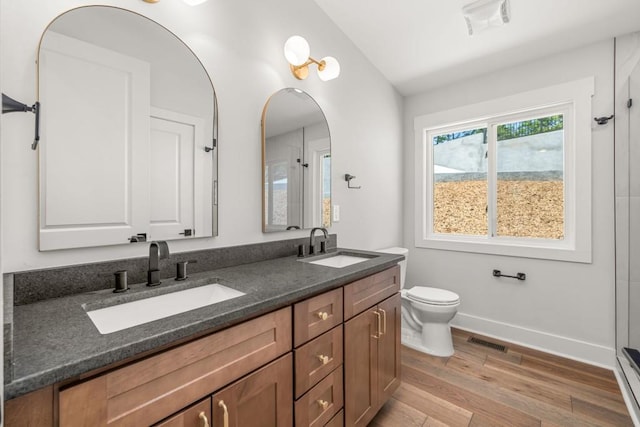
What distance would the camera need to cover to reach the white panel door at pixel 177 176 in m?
1.25

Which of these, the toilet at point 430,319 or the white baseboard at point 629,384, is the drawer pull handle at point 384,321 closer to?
the toilet at point 430,319

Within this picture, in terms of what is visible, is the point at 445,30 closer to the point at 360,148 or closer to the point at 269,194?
the point at 360,148


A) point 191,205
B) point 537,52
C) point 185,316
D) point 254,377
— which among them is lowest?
point 254,377

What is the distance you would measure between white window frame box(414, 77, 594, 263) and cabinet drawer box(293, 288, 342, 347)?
1964 millimetres

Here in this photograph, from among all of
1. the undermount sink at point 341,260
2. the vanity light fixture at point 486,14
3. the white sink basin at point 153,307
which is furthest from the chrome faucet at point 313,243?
the vanity light fixture at point 486,14

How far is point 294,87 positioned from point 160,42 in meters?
0.81

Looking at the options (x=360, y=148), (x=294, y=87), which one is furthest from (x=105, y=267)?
(x=360, y=148)

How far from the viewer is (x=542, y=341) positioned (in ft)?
7.77

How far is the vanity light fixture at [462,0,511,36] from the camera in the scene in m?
1.80

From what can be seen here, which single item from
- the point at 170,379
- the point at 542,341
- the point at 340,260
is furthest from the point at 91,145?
the point at 542,341

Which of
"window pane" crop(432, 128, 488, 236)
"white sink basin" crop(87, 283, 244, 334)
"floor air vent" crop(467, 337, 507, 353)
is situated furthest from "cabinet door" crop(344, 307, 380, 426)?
"window pane" crop(432, 128, 488, 236)

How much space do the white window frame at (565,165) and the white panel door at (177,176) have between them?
2.28 m

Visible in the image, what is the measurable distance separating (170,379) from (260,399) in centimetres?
32

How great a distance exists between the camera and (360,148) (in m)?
2.47
